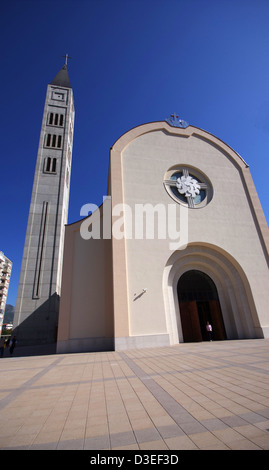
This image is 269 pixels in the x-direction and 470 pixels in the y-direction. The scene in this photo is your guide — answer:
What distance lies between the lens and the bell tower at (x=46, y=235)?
18.0m

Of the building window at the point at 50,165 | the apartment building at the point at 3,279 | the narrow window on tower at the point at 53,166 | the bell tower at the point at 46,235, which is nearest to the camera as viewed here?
the bell tower at the point at 46,235

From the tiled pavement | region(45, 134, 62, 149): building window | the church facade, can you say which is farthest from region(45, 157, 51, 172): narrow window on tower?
the tiled pavement

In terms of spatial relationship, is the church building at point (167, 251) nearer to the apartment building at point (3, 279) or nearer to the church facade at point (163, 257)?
the church facade at point (163, 257)

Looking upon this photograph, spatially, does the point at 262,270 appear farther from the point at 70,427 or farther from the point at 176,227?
the point at 70,427

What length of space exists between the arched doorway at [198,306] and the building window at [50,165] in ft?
63.7

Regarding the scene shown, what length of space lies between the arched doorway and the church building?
0.20 ft

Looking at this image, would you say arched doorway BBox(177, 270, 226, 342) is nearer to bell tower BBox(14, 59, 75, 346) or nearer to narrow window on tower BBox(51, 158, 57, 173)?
bell tower BBox(14, 59, 75, 346)

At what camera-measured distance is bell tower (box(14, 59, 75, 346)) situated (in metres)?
18.0

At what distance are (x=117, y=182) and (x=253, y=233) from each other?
959 cm

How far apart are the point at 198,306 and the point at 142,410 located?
Answer: 11.2 metres

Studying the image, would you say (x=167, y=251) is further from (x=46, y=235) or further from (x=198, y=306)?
(x=46, y=235)

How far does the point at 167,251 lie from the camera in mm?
11875

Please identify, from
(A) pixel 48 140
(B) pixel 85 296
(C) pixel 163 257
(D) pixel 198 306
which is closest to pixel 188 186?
(C) pixel 163 257

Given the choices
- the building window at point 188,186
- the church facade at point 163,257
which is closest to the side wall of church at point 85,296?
the church facade at point 163,257
